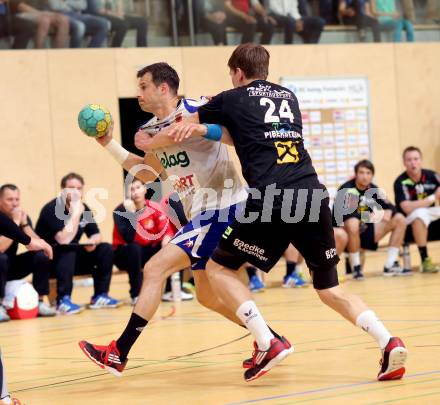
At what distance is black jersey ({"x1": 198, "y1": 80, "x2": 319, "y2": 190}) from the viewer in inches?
222

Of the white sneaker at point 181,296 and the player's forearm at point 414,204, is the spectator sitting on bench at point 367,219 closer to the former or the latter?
the player's forearm at point 414,204

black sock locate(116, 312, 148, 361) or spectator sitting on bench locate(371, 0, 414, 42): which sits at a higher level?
spectator sitting on bench locate(371, 0, 414, 42)

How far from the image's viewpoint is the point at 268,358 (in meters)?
5.51

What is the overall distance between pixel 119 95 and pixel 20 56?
5.72 feet

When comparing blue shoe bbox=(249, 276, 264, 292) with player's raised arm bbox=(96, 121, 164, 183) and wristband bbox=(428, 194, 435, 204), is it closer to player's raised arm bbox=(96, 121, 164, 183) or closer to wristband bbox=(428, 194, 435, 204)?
wristband bbox=(428, 194, 435, 204)

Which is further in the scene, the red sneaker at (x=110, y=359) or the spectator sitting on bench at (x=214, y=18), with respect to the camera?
the spectator sitting on bench at (x=214, y=18)

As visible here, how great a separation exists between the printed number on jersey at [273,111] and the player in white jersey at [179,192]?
0.61 metres

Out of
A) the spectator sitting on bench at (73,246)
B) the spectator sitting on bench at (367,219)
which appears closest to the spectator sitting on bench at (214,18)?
the spectator sitting on bench at (367,219)

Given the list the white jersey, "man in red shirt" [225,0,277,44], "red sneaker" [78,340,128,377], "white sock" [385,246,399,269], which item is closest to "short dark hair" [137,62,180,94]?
the white jersey

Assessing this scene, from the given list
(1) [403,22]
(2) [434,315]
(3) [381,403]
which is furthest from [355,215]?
(3) [381,403]

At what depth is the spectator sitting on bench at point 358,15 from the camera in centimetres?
1778

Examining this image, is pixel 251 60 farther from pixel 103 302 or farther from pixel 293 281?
pixel 293 281

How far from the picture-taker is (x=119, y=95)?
52.1ft

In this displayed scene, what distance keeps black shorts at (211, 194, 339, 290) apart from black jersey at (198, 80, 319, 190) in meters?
0.22
